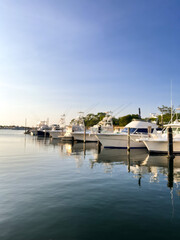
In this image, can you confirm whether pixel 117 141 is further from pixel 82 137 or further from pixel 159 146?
pixel 82 137

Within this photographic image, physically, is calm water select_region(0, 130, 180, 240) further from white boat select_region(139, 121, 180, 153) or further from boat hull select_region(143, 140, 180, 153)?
boat hull select_region(143, 140, 180, 153)

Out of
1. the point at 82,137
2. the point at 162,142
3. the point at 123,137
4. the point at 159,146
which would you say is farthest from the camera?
the point at 82,137

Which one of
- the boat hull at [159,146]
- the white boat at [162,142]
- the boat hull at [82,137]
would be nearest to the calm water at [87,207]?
the white boat at [162,142]

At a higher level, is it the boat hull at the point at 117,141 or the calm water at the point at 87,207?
the boat hull at the point at 117,141

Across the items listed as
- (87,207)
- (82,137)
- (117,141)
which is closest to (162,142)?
(117,141)

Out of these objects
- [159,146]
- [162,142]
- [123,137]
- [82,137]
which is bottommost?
[82,137]

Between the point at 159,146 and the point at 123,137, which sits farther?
the point at 123,137

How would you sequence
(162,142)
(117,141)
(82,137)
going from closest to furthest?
(162,142) → (117,141) → (82,137)

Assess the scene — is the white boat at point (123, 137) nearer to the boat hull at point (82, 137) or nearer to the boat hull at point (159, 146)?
the boat hull at point (159, 146)

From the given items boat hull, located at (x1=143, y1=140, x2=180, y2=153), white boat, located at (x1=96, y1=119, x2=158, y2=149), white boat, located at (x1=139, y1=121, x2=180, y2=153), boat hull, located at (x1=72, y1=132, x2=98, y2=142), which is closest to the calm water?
white boat, located at (x1=139, y1=121, x2=180, y2=153)

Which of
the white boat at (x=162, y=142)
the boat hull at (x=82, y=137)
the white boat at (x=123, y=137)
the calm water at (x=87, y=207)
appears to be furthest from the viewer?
the boat hull at (x=82, y=137)

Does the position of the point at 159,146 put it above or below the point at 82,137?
above

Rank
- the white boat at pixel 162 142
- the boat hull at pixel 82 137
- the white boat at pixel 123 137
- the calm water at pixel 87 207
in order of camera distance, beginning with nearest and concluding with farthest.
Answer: the calm water at pixel 87 207
the white boat at pixel 162 142
the white boat at pixel 123 137
the boat hull at pixel 82 137

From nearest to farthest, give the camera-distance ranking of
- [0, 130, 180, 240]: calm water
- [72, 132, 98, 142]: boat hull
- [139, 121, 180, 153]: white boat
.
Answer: [0, 130, 180, 240]: calm water
[139, 121, 180, 153]: white boat
[72, 132, 98, 142]: boat hull
